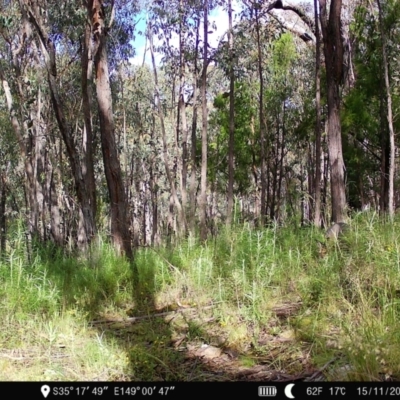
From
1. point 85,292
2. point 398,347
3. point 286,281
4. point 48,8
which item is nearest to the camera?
point 398,347

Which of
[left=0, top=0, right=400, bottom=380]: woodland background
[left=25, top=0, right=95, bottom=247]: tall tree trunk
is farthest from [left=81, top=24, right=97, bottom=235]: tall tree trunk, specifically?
[left=25, top=0, right=95, bottom=247]: tall tree trunk

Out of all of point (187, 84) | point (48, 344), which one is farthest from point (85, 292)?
point (187, 84)

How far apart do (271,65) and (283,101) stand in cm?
215

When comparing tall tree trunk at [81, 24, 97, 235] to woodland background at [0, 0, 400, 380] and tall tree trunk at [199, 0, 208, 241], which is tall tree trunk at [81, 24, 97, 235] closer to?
woodland background at [0, 0, 400, 380]

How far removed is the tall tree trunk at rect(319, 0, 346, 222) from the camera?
7.39m

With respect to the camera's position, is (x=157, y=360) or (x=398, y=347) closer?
(x=398, y=347)

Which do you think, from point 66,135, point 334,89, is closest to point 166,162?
point 66,135

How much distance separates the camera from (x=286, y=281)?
4.66 meters

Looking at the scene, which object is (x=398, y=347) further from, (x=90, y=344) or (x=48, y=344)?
(x=48, y=344)

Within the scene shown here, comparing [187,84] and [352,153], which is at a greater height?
[187,84]
